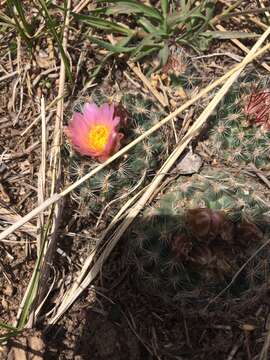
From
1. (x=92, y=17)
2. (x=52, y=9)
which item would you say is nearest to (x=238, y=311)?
(x=92, y=17)

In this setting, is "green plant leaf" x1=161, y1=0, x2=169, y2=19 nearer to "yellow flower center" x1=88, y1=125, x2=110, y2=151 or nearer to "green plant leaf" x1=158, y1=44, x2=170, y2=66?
"green plant leaf" x1=158, y1=44, x2=170, y2=66

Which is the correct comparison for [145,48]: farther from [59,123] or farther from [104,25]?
[59,123]

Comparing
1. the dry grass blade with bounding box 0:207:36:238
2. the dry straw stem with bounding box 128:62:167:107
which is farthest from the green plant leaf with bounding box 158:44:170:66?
the dry grass blade with bounding box 0:207:36:238

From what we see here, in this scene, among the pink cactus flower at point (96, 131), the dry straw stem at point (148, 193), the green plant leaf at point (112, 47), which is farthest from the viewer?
the green plant leaf at point (112, 47)

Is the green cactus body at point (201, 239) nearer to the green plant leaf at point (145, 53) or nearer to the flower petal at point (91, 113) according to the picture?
the flower petal at point (91, 113)

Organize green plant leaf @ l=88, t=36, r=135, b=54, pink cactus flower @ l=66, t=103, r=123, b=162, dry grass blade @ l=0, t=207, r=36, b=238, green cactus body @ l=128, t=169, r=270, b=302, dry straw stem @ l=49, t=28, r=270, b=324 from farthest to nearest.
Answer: green plant leaf @ l=88, t=36, r=135, b=54, dry grass blade @ l=0, t=207, r=36, b=238, dry straw stem @ l=49, t=28, r=270, b=324, pink cactus flower @ l=66, t=103, r=123, b=162, green cactus body @ l=128, t=169, r=270, b=302

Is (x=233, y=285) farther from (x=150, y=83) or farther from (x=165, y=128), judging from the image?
(x=150, y=83)

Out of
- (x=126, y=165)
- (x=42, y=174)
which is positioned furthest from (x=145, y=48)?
(x=42, y=174)

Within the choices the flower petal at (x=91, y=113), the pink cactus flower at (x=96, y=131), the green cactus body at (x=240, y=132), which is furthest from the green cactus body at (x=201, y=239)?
the flower petal at (x=91, y=113)
